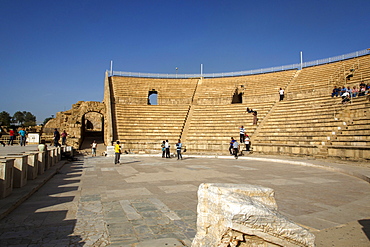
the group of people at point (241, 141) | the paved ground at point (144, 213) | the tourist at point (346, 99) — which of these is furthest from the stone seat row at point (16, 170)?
the tourist at point (346, 99)

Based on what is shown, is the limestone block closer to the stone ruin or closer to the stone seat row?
the stone seat row

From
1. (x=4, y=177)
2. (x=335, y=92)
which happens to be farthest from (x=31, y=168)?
(x=335, y=92)

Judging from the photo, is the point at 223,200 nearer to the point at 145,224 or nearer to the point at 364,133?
the point at 145,224

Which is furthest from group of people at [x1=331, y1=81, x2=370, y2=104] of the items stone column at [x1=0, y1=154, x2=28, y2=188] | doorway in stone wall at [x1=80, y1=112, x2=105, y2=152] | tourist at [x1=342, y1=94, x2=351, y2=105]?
doorway in stone wall at [x1=80, y1=112, x2=105, y2=152]

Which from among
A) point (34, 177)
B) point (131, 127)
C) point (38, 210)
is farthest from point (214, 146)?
point (38, 210)

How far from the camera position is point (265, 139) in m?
17.5

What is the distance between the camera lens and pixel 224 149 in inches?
722

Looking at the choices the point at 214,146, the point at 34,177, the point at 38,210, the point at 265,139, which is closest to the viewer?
the point at 38,210

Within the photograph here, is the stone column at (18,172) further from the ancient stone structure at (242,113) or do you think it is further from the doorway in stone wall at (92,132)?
the doorway in stone wall at (92,132)

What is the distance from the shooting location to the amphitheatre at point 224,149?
4090 millimetres

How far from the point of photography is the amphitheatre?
4.09 meters

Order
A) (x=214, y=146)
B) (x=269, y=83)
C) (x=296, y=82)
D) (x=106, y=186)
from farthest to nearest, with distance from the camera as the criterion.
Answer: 1. (x=269, y=83)
2. (x=296, y=82)
3. (x=214, y=146)
4. (x=106, y=186)

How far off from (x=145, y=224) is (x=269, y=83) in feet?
80.1

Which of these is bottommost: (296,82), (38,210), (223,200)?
(38,210)
